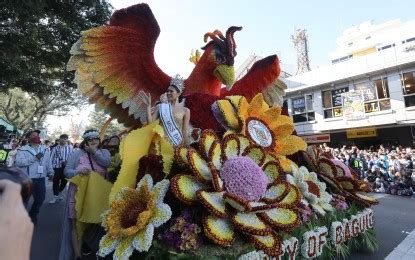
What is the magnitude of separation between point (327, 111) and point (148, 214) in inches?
721

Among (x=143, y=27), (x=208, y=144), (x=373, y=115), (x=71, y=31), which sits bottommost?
(x=208, y=144)

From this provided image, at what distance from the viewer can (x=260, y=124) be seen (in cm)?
350

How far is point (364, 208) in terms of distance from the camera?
12.5 ft

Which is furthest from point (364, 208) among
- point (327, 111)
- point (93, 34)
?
point (327, 111)

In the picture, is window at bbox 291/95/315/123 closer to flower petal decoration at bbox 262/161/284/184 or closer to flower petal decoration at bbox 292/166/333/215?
flower petal decoration at bbox 292/166/333/215

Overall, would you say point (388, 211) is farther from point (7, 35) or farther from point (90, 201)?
point (7, 35)

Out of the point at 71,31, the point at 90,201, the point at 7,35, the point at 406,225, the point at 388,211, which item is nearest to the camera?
the point at 90,201

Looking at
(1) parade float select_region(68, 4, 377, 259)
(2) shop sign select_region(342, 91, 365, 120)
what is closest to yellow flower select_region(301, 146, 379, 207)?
(1) parade float select_region(68, 4, 377, 259)

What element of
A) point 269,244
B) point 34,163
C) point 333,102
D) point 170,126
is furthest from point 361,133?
point 269,244

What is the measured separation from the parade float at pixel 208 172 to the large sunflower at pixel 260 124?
0.5 inches

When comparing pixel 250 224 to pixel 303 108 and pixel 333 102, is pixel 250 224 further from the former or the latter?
pixel 303 108

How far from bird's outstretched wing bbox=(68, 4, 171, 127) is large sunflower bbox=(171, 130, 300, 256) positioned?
126cm

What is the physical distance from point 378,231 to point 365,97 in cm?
1382

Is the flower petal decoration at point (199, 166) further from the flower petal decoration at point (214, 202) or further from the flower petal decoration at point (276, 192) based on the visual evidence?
the flower petal decoration at point (276, 192)
